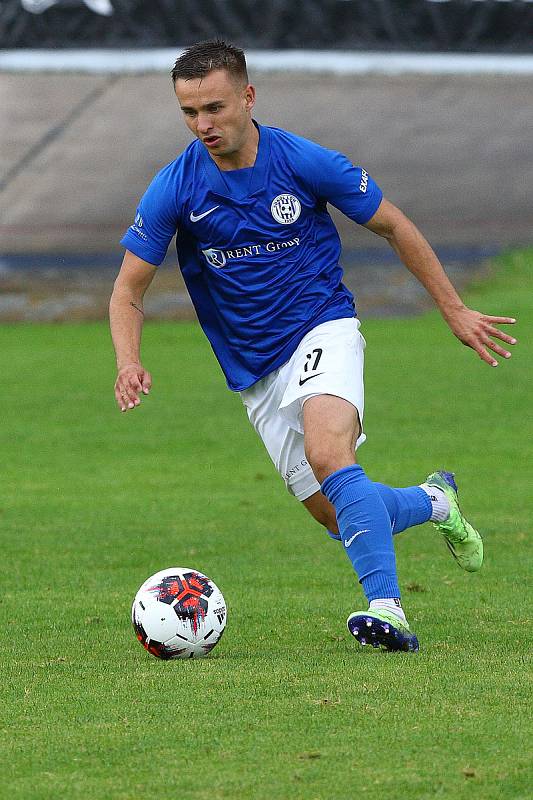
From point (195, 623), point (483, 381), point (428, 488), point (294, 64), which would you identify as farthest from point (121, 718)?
point (294, 64)

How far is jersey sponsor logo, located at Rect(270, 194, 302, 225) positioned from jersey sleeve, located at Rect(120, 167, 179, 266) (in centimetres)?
41

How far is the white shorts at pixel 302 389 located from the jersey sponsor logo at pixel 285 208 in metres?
0.47

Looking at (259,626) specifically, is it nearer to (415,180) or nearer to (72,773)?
(72,773)

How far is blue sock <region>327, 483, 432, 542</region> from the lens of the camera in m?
6.20

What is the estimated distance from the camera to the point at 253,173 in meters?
6.26

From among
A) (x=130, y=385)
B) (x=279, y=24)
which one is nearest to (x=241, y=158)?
(x=130, y=385)

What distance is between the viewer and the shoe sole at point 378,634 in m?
5.47

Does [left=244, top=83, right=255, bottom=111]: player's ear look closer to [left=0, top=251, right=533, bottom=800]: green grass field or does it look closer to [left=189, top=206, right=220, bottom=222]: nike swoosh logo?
[left=189, top=206, right=220, bottom=222]: nike swoosh logo

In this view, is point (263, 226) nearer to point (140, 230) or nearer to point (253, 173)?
point (253, 173)

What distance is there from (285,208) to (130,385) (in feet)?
3.46

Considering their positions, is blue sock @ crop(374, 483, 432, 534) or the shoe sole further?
blue sock @ crop(374, 483, 432, 534)

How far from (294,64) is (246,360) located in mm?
22376

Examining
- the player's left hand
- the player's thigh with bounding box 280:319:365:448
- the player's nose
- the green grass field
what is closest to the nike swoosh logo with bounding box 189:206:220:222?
the player's nose

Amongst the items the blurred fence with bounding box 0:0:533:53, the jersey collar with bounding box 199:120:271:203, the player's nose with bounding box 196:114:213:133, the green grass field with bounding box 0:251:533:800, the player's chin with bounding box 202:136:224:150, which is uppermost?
the player's nose with bounding box 196:114:213:133
